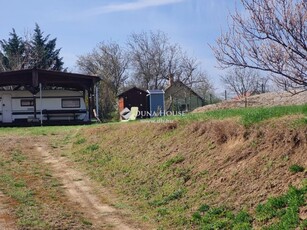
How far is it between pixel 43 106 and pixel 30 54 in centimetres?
2275

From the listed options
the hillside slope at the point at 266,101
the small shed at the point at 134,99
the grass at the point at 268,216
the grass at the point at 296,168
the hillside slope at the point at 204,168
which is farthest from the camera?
the small shed at the point at 134,99

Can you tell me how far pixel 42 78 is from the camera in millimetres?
32375

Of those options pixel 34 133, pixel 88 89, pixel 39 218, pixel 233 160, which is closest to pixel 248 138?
pixel 233 160

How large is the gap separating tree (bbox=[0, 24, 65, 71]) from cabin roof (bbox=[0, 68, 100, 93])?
827 inches

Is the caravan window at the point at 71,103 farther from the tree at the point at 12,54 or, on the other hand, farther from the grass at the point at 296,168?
the grass at the point at 296,168

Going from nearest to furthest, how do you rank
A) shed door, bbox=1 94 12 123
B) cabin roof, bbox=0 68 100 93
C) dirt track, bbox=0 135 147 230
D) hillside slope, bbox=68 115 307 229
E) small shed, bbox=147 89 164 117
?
hillside slope, bbox=68 115 307 229, dirt track, bbox=0 135 147 230, cabin roof, bbox=0 68 100 93, small shed, bbox=147 89 164 117, shed door, bbox=1 94 12 123

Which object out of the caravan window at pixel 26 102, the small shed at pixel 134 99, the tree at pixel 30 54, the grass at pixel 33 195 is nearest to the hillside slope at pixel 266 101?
the grass at pixel 33 195

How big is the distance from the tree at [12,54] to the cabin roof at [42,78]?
20892mm

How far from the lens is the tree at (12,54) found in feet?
172

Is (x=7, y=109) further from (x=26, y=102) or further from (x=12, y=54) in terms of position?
(x=12, y=54)

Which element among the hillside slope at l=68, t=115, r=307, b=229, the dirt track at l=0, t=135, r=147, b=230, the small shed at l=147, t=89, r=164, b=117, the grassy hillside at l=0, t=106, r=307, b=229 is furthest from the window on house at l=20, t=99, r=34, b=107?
the hillside slope at l=68, t=115, r=307, b=229

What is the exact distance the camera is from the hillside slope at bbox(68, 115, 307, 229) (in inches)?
281

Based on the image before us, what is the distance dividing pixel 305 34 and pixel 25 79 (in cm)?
2763

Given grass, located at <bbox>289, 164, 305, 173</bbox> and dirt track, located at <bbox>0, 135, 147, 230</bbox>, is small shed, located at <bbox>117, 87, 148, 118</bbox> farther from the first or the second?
grass, located at <bbox>289, 164, 305, 173</bbox>
